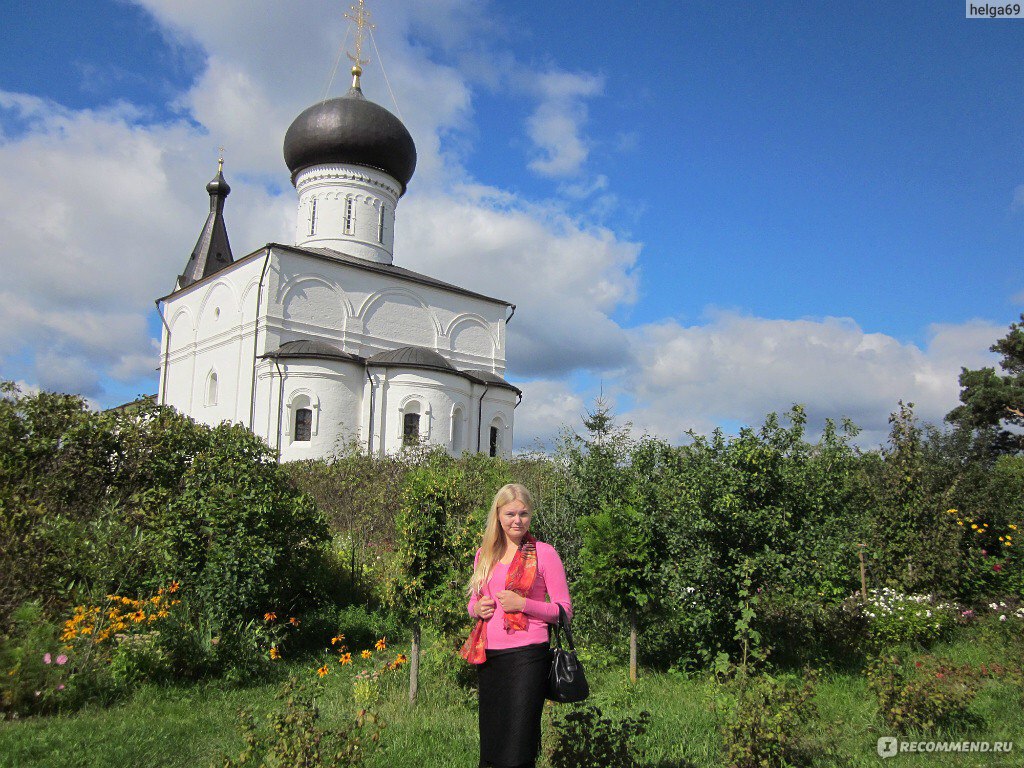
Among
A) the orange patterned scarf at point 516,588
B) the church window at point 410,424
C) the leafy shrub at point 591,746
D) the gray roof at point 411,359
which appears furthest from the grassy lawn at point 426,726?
the gray roof at point 411,359

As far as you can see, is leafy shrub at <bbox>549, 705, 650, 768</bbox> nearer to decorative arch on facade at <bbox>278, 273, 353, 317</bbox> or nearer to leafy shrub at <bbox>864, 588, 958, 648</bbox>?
leafy shrub at <bbox>864, 588, 958, 648</bbox>

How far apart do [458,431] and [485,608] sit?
21.8m

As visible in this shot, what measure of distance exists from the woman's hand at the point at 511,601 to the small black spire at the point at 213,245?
31.0 meters

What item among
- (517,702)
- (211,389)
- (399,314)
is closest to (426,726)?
(517,702)

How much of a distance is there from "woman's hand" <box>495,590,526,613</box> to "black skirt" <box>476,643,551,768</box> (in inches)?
7.4

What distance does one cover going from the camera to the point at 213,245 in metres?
31.1

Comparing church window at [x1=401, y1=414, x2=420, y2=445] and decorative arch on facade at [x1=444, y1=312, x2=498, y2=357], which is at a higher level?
decorative arch on facade at [x1=444, y1=312, x2=498, y2=357]

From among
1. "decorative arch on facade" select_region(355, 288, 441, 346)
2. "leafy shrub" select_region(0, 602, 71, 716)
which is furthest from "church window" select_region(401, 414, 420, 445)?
"leafy shrub" select_region(0, 602, 71, 716)

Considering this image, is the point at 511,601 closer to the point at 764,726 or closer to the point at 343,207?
the point at 764,726

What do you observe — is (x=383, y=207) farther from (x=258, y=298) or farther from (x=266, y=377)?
(x=266, y=377)

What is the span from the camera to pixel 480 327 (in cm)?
2900

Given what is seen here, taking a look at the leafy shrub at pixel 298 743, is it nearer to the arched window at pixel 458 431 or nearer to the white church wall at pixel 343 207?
the arched window at pixel 458 431

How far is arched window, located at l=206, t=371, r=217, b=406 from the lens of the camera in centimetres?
2548

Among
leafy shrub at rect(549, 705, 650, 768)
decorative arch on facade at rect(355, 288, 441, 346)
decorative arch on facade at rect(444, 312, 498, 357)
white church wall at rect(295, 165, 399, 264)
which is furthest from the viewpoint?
decorative arch on facade at rect(444, 312, 498, 357)
